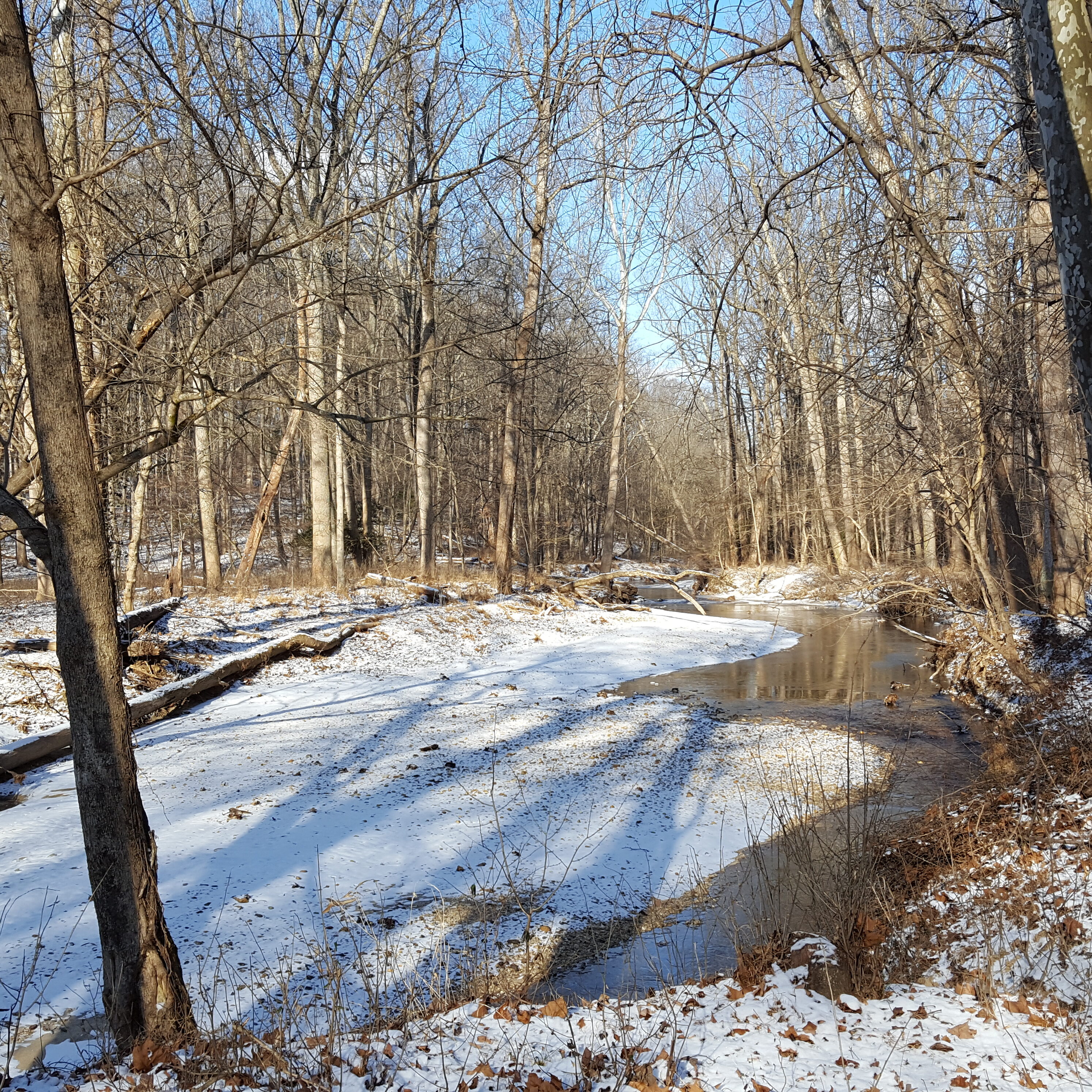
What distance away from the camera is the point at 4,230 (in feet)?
20.5

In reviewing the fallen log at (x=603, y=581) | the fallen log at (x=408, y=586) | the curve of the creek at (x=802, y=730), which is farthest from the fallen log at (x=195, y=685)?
the fallen log at (x=603, y=581)

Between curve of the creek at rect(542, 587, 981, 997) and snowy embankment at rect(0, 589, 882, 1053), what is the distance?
1.30 ft

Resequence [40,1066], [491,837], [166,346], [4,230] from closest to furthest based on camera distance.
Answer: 1. [40,1066]
2. [166,346]
3. [4,230]
4. [491,837]

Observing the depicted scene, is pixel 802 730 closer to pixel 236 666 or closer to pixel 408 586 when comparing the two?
pixel 236 666

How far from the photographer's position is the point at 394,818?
7.17 meters

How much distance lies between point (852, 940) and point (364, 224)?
19.2ft

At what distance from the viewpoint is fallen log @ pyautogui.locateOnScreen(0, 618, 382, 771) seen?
26.7 feet

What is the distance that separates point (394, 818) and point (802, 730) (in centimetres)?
562

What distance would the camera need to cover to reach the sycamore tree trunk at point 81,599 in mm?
3592

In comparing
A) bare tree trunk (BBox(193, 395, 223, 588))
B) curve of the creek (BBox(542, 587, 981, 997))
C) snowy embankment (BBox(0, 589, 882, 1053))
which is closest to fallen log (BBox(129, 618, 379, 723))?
snowy embankment (BBox(0, 589, 882, 1053))

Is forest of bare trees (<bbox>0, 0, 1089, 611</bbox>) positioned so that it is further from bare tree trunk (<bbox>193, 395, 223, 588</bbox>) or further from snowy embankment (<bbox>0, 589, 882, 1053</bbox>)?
bare tree trunk (<bbox>193, 395, 223, 588</bbox>)

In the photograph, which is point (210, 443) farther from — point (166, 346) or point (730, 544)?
point (730, 544)

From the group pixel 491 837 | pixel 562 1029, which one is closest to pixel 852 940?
pixel 562 1029

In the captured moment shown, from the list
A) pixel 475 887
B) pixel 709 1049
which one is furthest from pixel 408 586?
pixel 709 1049
